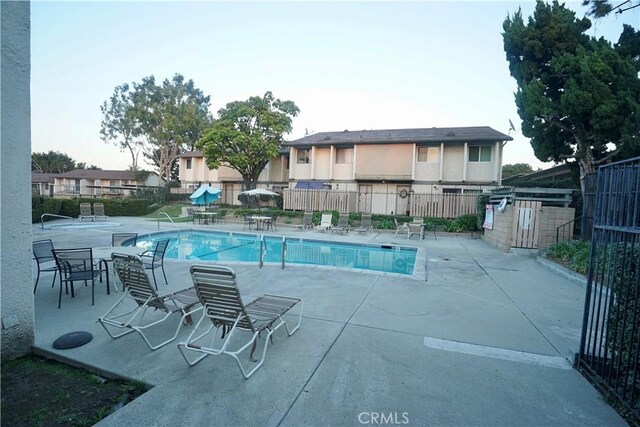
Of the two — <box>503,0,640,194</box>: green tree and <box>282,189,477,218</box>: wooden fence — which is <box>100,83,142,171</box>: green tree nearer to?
<box>282,189,477,218</box>: wooden fence

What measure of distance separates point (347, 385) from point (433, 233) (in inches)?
615

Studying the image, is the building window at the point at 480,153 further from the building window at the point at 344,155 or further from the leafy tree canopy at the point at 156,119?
the leafy tree canopy at the point at 156,119

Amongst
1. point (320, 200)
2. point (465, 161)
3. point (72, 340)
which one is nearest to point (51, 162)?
point (320, 200)

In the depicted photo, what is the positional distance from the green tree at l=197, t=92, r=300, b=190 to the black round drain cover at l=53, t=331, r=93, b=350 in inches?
830

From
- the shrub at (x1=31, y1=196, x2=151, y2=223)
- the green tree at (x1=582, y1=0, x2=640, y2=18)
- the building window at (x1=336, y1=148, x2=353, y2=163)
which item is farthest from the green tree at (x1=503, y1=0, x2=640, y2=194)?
the shrub at (x1=31, y1=196, x2=151, y2=223)

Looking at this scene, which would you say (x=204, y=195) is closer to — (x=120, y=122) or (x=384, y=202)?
(x=384, y=202)

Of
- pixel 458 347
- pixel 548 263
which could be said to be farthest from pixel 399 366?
pixel 548 263

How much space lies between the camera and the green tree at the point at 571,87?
35.3ft

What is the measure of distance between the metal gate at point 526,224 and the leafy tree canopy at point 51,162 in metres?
73.6

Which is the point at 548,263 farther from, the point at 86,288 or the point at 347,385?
the point at 86,288

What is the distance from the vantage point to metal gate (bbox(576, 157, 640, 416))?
2533mm

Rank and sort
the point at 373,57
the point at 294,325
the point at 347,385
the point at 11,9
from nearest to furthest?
the point at 347,385
the point at 11,9
the point at 294,325
the point at 373,57

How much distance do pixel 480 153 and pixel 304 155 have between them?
43.2ft

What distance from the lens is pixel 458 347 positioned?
366cm
